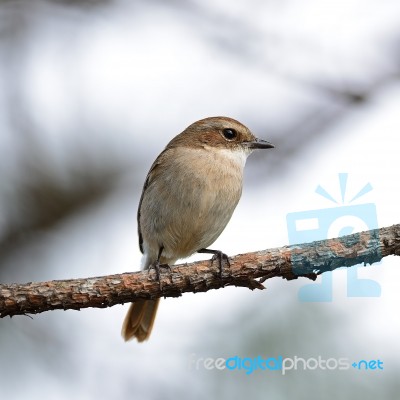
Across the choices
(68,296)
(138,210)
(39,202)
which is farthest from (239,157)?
(68,296)

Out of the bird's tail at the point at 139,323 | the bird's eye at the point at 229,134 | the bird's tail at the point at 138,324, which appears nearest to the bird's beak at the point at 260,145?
the bird's eye at the point at 229,134

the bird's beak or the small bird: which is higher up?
the bird's beak

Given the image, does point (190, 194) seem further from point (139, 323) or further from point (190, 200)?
point (139, 323)

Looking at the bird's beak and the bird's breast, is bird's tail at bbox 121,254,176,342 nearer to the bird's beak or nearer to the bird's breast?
the bird's breast

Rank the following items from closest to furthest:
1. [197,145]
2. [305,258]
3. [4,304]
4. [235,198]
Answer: [4,304] → [305,258] → [235,198] → [197,145]

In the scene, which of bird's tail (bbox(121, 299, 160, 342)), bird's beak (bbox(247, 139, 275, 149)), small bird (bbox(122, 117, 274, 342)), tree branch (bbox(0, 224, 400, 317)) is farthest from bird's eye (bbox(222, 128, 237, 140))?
tree branch (bbox(0, 224, 400, 317))

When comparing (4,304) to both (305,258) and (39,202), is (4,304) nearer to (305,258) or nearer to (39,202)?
(305,258)

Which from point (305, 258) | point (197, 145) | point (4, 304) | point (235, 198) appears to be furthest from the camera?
point (197, 145)

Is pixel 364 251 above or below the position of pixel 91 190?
below
